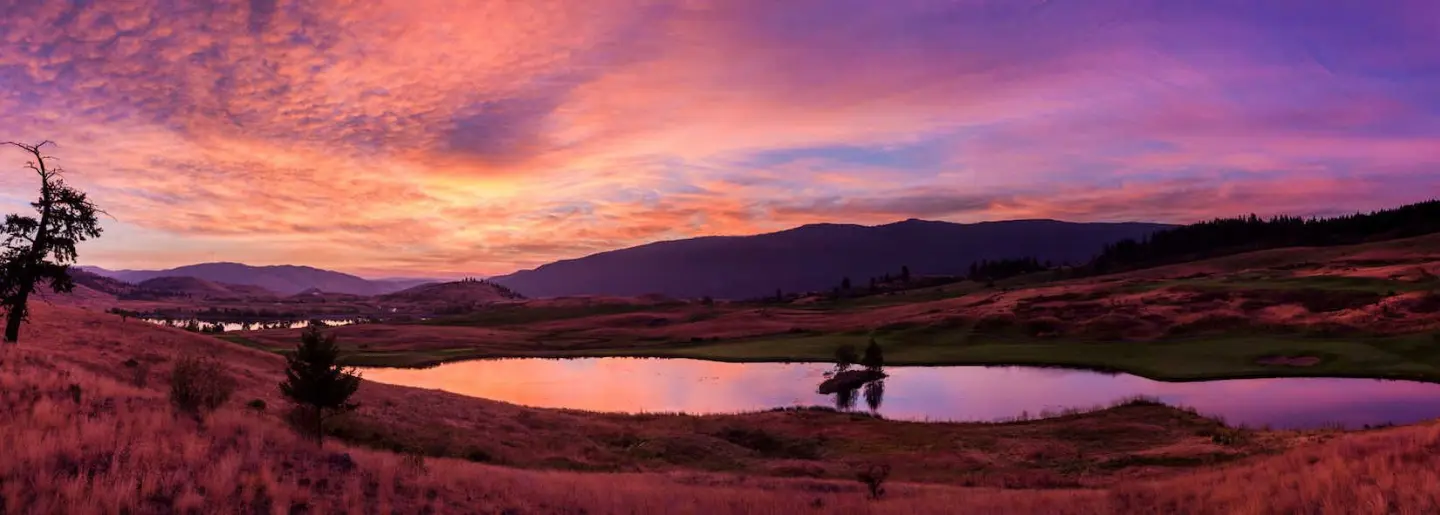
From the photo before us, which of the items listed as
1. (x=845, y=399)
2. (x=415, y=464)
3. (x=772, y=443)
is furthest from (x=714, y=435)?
(x=415, y=464)

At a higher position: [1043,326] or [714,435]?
[1043,326]

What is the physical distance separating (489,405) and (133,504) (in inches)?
1453

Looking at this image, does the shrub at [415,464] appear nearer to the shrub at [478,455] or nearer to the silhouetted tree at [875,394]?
the shrub at [478,455]

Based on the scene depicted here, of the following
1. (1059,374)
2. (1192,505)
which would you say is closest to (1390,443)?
(1192,505)

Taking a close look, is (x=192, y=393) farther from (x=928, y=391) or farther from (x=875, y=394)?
(x=928, y=391)

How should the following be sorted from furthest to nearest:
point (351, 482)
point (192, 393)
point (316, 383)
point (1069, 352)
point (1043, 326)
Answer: point (1043, 326) → point (1069, 352) → point (316, 383) → point (192, 393) → point (351, 482)

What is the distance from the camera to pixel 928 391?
200 feet

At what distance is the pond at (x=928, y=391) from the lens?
42.2 meters

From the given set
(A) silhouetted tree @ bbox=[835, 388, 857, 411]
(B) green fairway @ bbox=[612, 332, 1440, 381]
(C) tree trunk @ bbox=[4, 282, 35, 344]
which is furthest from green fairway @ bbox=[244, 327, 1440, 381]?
(C) tree trunk @ bbox=[4, 282, 35, 344]

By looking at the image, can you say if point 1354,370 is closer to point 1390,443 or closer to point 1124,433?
point 1124,433

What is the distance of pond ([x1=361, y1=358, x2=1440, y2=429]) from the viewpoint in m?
42.2

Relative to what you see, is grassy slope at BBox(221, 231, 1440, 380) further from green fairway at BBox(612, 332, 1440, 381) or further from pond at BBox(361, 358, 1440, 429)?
pond at BBox(361, 358, 1440, 429)

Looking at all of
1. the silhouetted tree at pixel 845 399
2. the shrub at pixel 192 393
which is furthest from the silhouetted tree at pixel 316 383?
the silhouetted tree at pixel 845 399

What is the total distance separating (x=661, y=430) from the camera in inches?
1594
